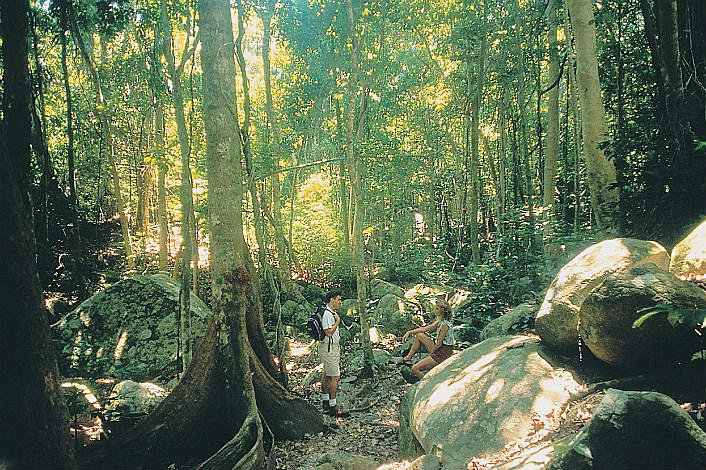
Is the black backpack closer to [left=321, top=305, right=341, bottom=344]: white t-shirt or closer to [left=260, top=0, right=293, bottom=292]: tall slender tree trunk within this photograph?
[left=321, top=305, right=341, bottom=344]: white t-shirt

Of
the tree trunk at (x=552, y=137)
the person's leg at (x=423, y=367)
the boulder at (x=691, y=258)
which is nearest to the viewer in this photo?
the boulder at (x=691, y=258)

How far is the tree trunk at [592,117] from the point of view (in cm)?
717

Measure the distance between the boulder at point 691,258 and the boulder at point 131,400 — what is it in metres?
6.16

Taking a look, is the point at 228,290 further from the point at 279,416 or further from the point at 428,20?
the point at 428,20

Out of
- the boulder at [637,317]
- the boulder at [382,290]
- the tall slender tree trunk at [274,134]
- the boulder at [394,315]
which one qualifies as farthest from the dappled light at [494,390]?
the boulder at [382,290]

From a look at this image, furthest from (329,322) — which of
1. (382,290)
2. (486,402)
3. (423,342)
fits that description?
(382,290)

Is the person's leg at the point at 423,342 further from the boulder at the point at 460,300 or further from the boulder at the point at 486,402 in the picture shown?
the boulder at the point at 460,300

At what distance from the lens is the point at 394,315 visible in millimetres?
12680

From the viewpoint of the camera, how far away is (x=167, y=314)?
9.02m

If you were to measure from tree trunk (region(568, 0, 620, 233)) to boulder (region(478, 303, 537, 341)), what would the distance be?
5.85 ft

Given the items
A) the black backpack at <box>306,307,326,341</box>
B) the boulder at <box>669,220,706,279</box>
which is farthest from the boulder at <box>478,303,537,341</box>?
the boulder at <box>669,220,706,279</box>

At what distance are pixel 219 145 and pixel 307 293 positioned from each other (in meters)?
11.1

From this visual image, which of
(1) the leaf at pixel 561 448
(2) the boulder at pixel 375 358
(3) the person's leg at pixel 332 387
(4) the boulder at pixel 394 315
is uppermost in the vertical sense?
(1) the leaf at pixel 561 448

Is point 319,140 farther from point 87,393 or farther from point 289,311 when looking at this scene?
point 87,393
